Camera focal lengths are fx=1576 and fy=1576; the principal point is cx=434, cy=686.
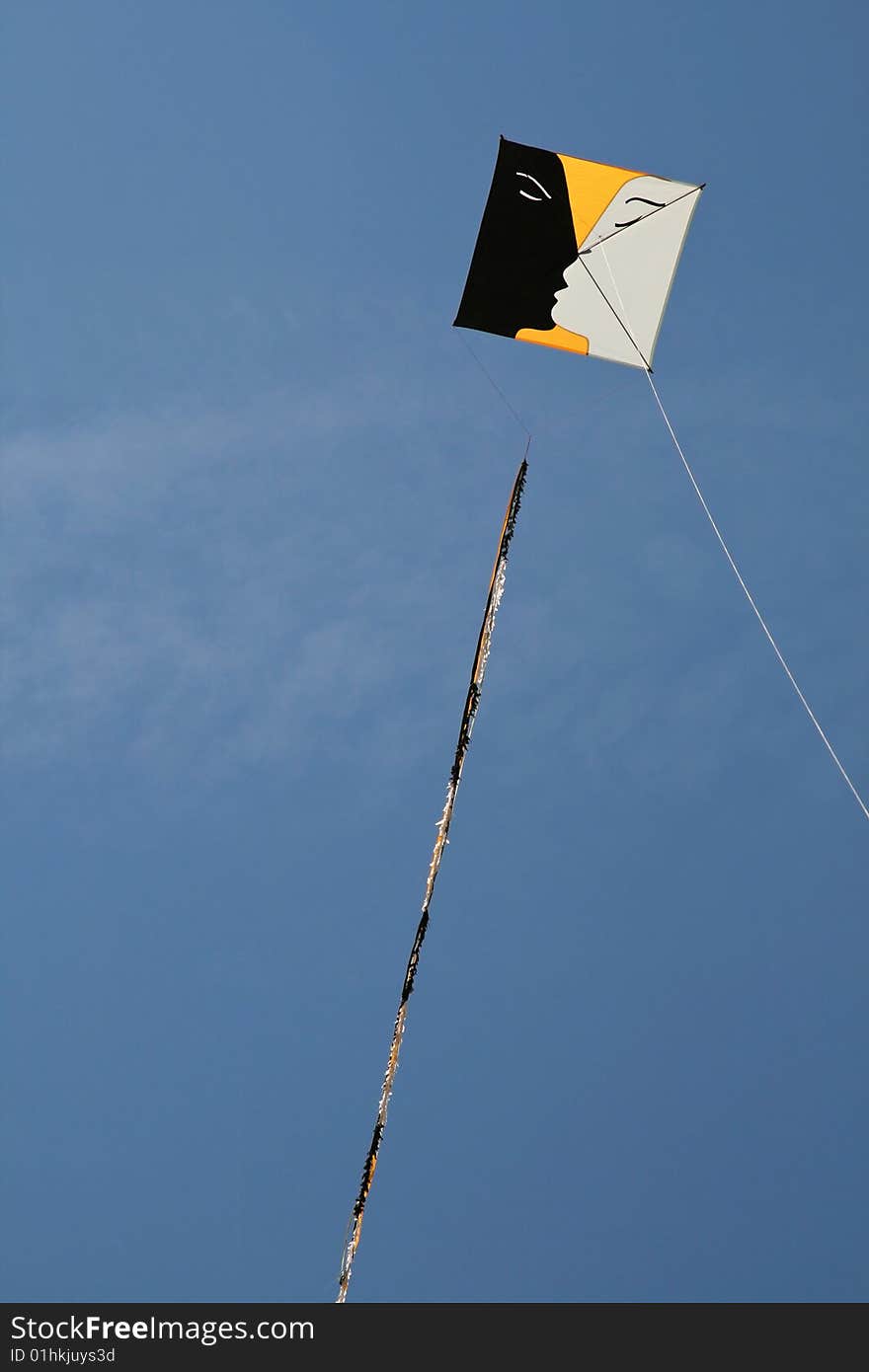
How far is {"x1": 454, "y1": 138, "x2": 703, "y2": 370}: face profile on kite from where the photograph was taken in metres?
9.74

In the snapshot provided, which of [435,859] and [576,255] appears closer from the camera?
[435,859]

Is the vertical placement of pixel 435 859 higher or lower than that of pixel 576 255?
lower

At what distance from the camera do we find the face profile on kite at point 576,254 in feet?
32.0

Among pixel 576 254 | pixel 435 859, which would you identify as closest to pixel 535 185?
pixel 576 254

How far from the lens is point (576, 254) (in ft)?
32.8

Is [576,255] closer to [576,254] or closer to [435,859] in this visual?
[576,254]

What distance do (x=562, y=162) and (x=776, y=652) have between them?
8181 millimetres

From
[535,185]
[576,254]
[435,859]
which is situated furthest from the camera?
[576,254]
